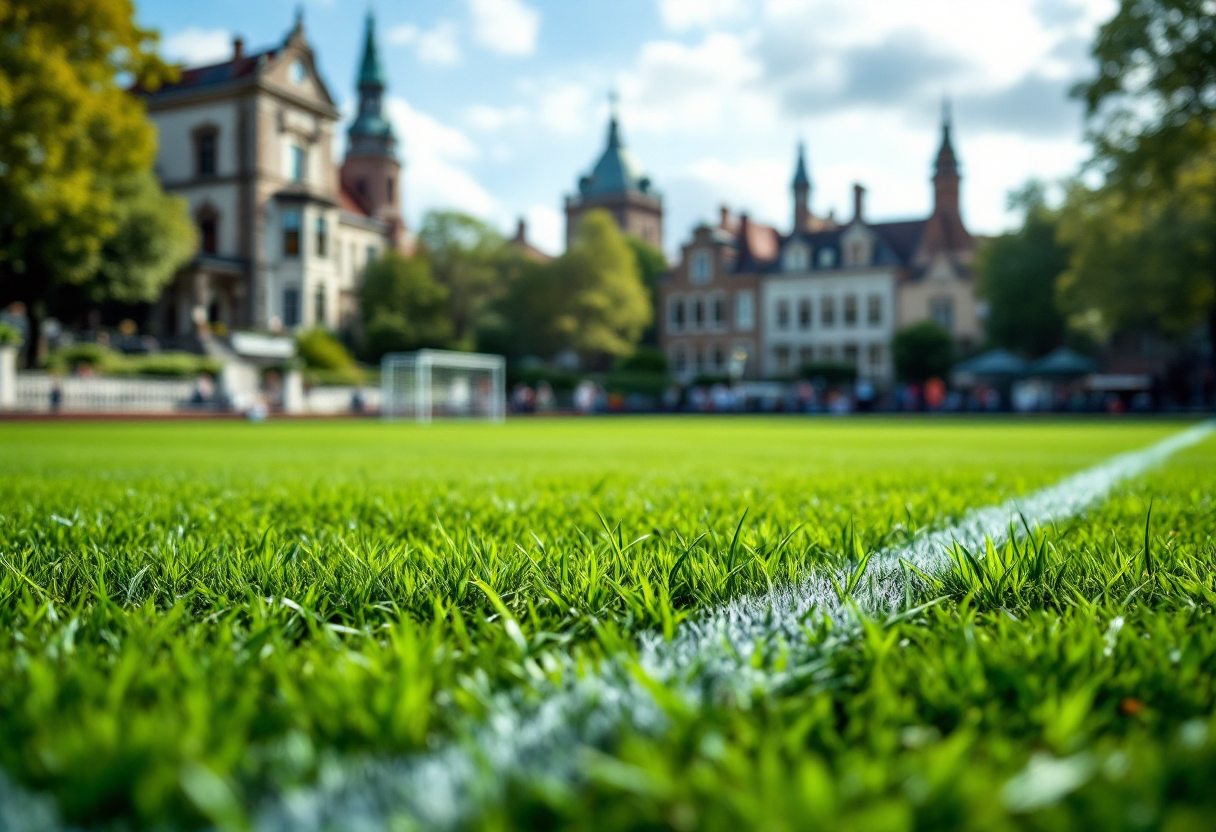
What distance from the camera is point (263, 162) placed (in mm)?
51562

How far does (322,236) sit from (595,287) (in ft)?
54.1

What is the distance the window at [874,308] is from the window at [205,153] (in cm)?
4133

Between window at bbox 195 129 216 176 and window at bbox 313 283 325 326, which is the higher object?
window at bbox 195 129 216 176

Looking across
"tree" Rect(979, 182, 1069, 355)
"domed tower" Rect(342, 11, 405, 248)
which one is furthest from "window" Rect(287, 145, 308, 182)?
"tree" Rect(979, 182, 1069, 355)

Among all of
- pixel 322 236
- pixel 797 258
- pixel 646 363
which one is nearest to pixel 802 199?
pixel 797 258

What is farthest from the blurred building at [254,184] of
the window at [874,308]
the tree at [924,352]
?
the window at [874,308]

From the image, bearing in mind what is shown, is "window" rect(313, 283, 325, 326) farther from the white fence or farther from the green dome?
the green dome

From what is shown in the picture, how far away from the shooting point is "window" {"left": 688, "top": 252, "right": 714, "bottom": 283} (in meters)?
65.5

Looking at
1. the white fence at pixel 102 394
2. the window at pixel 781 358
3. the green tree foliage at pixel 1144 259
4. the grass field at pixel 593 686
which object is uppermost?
the green tree foliage at pixel 1144 259

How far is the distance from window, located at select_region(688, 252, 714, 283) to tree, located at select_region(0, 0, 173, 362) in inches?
1847

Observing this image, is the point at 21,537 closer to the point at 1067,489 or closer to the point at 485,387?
the point at 1067,489

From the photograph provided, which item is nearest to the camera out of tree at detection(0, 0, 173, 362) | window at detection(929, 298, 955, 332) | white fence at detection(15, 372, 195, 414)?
tree at detection(0, 0, 173, 362)

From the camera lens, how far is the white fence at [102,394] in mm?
26953

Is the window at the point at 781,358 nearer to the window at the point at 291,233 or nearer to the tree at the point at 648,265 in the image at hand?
the tree at the point at 648,265
